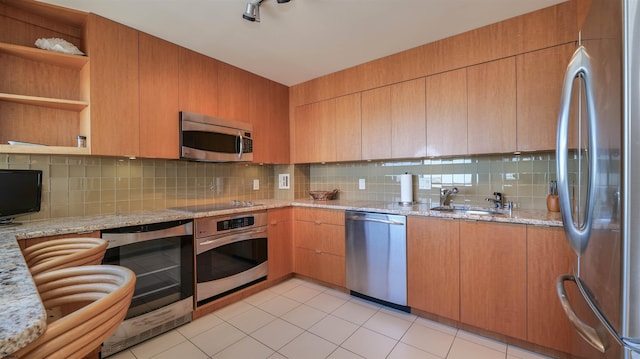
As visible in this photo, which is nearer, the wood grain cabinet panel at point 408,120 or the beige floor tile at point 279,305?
the beige floor tile at point 279,305

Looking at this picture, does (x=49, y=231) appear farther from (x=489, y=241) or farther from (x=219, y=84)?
(x=489, y=241)

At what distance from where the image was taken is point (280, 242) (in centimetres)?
288

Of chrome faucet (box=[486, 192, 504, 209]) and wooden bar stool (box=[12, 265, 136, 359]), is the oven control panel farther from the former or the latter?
chrome faucet (box=[486, 192, 504, 209])

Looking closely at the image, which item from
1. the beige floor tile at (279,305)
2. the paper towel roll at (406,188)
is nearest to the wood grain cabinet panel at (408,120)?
the paper towel roll at (406,188)

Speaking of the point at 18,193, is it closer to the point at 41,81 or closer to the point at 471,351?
the point at 41,81

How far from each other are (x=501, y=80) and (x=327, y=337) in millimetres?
2321

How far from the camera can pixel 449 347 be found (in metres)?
1.80

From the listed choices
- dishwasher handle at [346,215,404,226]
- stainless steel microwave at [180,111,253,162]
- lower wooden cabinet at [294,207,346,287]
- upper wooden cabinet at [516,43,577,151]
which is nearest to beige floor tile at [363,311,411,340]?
lower wooden cabinet at [294,207,346,287]

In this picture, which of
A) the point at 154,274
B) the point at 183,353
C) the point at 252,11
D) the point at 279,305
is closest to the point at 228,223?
the point at 154,274

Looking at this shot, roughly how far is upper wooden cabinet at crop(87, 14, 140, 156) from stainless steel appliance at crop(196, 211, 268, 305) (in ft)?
2.76

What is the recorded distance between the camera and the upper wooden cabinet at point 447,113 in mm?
2195

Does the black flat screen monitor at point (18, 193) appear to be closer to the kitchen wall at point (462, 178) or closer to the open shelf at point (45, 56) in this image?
the open shelf at point (45, 56)

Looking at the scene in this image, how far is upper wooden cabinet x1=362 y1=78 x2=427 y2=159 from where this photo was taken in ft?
7.94

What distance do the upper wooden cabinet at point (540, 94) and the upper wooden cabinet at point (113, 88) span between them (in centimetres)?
293
